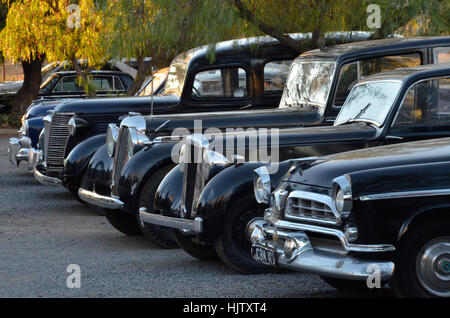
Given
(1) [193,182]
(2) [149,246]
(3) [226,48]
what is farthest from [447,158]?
(3) [226,48]

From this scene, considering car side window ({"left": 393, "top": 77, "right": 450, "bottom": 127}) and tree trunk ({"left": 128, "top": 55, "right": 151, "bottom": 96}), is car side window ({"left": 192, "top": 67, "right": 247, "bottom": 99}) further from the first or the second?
tree trunk ({"left": 128, "top": 55, "right": 151, "bottom": 96})

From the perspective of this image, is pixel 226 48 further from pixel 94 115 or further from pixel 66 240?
pixel 66 240

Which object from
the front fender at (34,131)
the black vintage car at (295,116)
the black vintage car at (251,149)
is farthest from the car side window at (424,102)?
the front fender at (34,131)

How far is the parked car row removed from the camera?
581 centimetres

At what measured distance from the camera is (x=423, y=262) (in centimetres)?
581

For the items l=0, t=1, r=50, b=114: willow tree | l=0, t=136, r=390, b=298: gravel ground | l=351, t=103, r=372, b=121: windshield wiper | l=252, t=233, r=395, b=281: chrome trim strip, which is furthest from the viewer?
l=0, t=1, r=50, b=114: willow tree

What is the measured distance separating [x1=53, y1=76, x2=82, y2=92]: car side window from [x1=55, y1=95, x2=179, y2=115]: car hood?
9.34 meters

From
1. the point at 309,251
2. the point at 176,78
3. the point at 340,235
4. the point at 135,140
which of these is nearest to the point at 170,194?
the point at 135,140

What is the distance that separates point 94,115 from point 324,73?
3668mm

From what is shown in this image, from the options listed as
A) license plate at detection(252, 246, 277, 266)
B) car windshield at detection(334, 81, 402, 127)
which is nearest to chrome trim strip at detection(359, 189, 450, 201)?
license plate at detection(252, 246, 277, 266)

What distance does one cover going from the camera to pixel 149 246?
9.54 meters

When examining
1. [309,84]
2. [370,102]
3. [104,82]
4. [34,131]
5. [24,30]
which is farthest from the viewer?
[24,30]

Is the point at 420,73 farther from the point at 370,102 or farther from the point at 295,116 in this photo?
the point at 295,116

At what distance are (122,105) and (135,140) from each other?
2785mm
